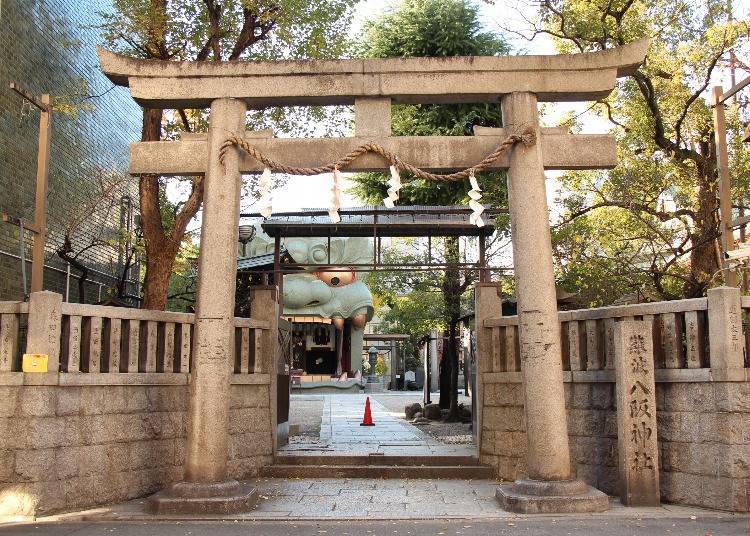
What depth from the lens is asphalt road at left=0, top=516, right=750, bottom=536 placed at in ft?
24.5

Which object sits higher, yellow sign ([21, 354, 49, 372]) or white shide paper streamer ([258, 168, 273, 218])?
white shide paper streamer ([258, 168, 273, 218])

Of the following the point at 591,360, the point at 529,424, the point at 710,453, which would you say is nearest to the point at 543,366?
the point at 529,424

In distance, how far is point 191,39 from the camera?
15.1 meters

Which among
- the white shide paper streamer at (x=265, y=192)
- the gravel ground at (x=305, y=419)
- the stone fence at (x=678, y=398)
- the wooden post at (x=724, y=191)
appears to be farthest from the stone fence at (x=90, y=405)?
the wooden post at (x=724, y=191)

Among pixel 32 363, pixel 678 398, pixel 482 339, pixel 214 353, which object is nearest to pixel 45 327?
pixel 32 363

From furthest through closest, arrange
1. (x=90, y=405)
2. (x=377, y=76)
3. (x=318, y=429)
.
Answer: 1. (x=318, y=429)
2. (x=377, y=76)
3. (x=90, y=405)

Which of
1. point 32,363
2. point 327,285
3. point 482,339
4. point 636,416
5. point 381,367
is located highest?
point 327,285

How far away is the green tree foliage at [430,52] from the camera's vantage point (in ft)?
75.9

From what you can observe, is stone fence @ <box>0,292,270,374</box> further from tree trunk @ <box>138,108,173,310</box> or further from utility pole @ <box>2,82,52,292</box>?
tree trunk @ <box>138,108,173,310</box>

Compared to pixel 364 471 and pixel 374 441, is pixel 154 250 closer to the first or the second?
pixel 374 441

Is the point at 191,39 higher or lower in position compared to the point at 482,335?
higher

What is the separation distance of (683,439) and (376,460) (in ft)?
16.0

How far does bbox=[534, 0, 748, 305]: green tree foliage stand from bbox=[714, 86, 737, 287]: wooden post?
226cm

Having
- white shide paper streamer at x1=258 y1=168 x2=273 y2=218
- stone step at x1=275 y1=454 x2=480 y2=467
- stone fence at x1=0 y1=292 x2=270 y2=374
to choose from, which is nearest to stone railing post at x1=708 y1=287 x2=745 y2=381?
stone step at x1=275 y1=454 x2=480 y2=467
